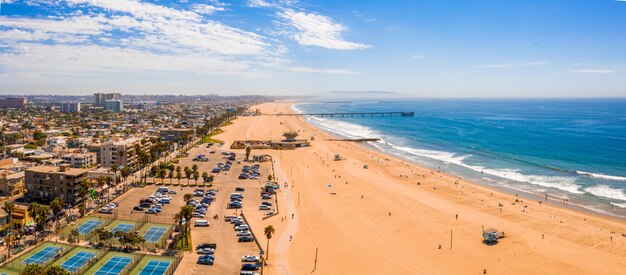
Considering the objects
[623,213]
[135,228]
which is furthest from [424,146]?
[135,228]

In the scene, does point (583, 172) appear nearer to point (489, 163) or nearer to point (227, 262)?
point (489, 163)

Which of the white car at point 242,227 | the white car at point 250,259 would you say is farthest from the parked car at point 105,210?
the white car at point 250,259

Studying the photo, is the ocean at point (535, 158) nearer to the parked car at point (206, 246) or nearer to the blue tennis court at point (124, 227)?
the parked car at point (206, 246)

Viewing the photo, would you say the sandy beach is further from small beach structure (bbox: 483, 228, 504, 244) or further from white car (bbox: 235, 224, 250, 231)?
white car (bbox: 235, 224, 250, 231)

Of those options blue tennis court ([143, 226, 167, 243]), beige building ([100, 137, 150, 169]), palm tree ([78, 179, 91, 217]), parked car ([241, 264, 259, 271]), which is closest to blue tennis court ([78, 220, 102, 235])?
palm tree ([78, 179, 91, 217])

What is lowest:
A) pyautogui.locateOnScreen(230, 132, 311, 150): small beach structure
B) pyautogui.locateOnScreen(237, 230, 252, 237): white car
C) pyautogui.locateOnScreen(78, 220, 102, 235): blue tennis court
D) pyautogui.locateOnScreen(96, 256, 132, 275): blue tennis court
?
pyautogui.locateOnScreen(96, 256, 132, 275): blue tennis court

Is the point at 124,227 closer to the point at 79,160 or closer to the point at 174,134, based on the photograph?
the point at 79,160
